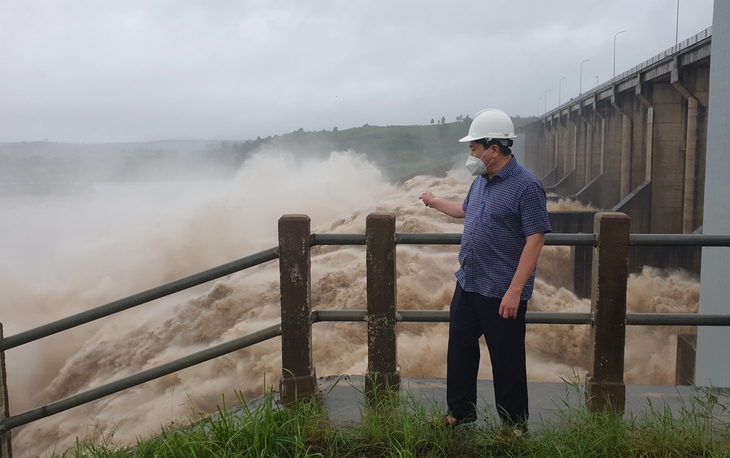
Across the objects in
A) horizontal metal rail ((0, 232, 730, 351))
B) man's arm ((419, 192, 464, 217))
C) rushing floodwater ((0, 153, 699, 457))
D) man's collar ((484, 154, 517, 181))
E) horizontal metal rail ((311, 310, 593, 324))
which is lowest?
rushing floodwater ((0, 153, 699, 457))

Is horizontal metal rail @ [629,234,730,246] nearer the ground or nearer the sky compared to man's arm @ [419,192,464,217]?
nearer the ground

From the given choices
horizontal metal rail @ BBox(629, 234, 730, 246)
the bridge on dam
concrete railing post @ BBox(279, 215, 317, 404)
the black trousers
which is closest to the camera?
the black trousers

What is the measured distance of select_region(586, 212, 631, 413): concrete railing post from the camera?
3.72m

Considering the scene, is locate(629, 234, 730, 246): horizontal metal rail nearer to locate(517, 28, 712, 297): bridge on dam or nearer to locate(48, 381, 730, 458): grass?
locate(48, 381, 730, 458): grass

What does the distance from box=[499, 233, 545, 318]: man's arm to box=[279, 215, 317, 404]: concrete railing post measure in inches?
51.8

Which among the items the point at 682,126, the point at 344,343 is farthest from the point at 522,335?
the point at 682,126

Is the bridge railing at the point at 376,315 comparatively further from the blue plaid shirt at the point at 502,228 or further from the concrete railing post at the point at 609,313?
the blue plaid shirt at the point at 502,228

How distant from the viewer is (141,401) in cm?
1627

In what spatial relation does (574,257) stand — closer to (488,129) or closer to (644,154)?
(644,154)

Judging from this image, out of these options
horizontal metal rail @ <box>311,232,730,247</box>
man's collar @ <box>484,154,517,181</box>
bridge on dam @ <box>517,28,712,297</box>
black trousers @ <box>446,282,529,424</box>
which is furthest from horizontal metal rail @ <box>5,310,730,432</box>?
bridge on dam @ <box>517,28,712,297</box>

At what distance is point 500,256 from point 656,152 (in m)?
24.8

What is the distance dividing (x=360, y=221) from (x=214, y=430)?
26185 mm

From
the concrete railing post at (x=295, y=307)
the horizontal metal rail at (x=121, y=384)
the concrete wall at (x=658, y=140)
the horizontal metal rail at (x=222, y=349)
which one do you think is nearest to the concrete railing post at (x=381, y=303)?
the horizontal metal rail at (x=222, y=349)

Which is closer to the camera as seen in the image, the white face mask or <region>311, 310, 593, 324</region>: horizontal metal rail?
the white face mask
